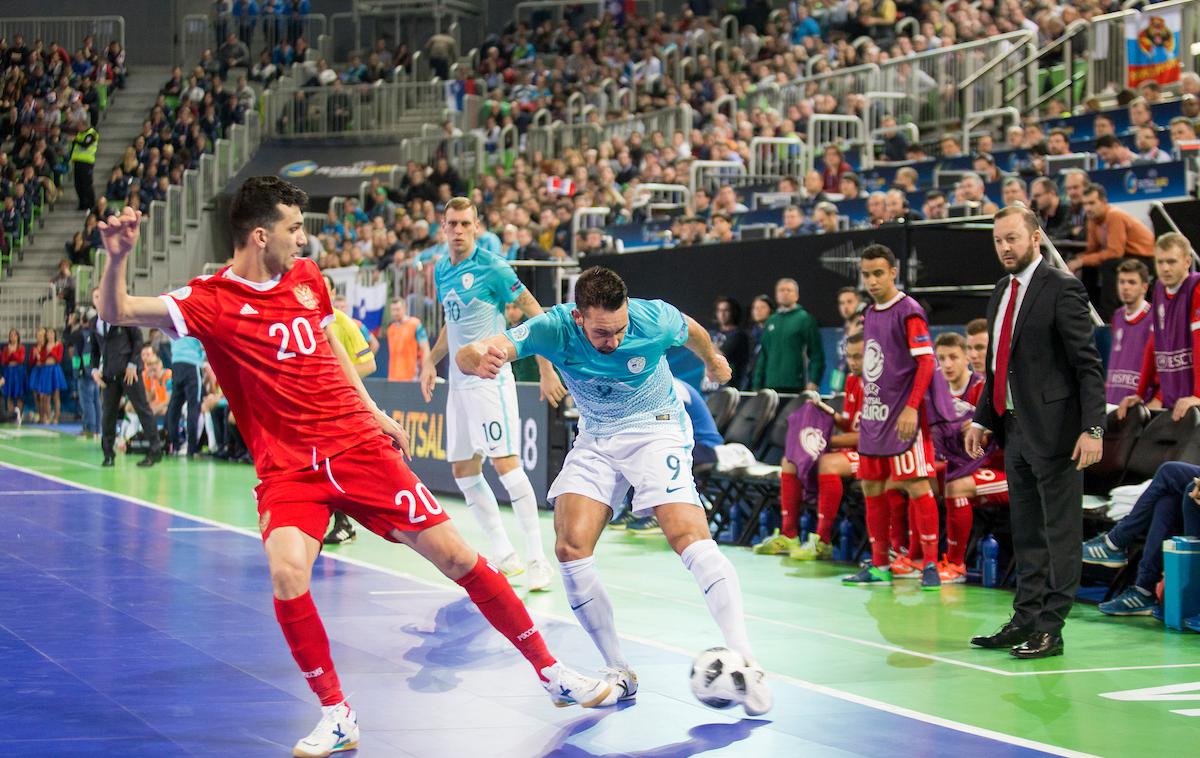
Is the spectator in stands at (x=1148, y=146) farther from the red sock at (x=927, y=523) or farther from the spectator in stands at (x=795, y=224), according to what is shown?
the red sock at (x=927, y=523)

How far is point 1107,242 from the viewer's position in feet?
38.0

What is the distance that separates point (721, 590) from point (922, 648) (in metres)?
1.98

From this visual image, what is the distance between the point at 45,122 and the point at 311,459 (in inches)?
1299

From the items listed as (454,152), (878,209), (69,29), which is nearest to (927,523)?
(878,209)

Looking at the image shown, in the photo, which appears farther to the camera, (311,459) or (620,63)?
(620,63)

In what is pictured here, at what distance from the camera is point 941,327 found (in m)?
12.8

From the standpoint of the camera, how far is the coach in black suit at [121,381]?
18.8 meters

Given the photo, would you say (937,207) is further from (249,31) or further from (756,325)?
(249,31)

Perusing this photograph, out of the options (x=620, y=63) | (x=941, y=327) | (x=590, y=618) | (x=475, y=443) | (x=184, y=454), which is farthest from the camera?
(x=620, y=63)

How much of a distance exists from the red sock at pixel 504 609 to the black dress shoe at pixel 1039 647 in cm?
262

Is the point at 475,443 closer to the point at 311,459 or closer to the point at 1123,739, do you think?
the point at 311,459

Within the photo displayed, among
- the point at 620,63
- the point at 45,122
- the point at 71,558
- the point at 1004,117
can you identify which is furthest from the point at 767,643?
the point at 45,122

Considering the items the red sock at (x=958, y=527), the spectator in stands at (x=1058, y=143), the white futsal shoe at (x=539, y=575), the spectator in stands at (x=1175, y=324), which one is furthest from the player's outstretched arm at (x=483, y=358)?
the spectator in stands at (x=1058, y=143)

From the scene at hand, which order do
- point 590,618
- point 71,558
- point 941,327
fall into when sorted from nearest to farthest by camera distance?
1. point 590,618
2. point 71,558
3. point 941,327
